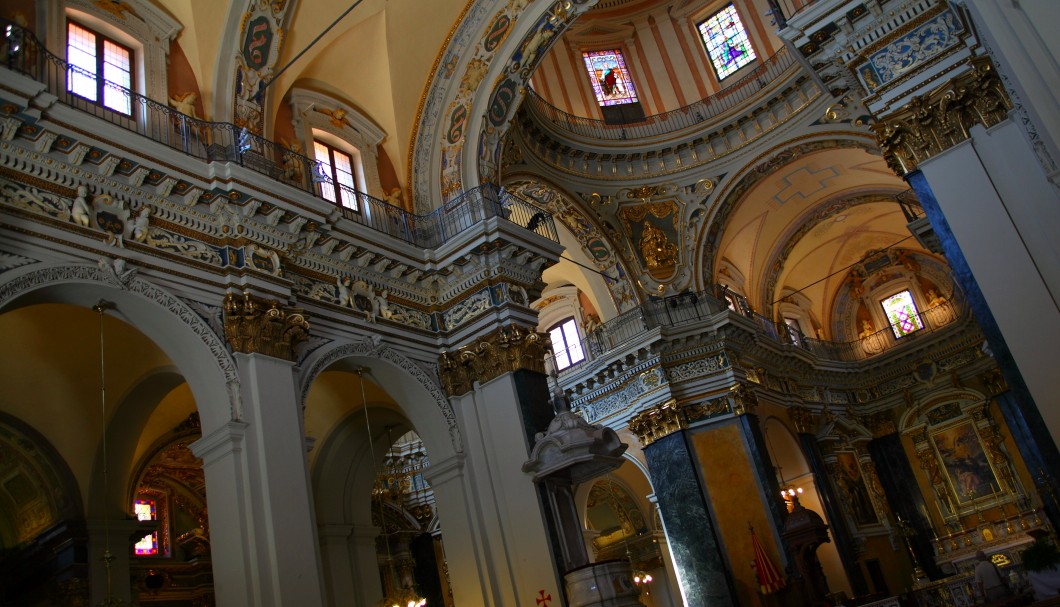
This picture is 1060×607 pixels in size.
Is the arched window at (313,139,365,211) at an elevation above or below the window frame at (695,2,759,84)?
below

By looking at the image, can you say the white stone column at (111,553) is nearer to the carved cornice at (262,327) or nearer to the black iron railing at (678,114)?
the carved cornice at (262,327)

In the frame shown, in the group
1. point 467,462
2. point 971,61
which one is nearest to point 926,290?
point 971,61

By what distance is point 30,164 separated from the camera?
25.0 ft

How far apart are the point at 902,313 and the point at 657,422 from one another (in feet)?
39.8

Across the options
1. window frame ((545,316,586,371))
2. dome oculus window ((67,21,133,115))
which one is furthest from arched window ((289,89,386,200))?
window frame ((545,316,586,371))

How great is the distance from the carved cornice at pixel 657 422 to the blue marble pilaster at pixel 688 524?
14 centimetres

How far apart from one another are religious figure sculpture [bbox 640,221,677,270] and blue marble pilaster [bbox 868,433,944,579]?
9274 mm

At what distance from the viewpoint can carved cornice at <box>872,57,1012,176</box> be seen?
28.7 feet

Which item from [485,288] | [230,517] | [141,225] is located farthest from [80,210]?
[485,288]

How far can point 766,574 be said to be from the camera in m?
14.1

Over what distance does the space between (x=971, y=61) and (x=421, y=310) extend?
296 inches

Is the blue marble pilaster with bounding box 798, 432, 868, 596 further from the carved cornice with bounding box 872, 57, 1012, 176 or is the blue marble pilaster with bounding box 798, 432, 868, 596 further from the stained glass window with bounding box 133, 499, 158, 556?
the stained glass window with bounding box 133, 499, 158, 556

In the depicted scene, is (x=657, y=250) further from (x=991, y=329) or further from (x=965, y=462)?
(x=965, y=462)

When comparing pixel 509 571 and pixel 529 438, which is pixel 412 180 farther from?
pixel 509 571
